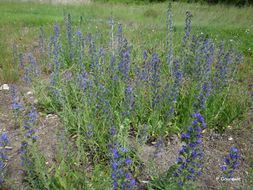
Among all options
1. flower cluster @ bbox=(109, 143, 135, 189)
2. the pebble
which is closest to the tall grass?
flower cluster @ bbox=(109, 143, 135, 189)

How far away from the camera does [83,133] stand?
3.35 meters

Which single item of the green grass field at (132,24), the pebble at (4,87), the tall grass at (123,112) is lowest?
the pebble at (4,87)

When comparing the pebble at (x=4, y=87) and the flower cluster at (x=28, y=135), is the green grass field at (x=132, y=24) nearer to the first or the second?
the pebble at (x=4, y=87)

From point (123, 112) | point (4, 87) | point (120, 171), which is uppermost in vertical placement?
point (120, 171)

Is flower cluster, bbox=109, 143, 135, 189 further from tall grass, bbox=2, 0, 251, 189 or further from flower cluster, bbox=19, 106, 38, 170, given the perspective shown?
flower cluster, bbox=19, 106, 38, 170

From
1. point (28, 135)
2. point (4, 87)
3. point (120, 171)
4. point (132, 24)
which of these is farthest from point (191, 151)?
point (132, 24)

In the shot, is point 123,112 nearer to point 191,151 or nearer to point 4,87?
point 191,151

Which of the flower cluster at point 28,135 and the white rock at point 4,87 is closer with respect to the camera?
the flower cluster at point 28,135

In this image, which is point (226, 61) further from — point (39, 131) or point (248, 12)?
point (248, 12)

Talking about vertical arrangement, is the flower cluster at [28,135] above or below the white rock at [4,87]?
above

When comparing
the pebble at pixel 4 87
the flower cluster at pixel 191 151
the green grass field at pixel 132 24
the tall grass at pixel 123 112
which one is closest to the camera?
the flower cluster at pixel 191 151

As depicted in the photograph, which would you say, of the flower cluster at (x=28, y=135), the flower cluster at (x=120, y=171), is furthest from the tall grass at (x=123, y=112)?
the flower cluster at (x=120, y=171)

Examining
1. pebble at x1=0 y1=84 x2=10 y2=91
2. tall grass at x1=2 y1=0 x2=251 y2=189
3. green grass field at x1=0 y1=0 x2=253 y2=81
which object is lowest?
pebble at x1=0 y1=84 x2=10 y2=91

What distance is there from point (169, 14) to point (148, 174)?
2.72 m
